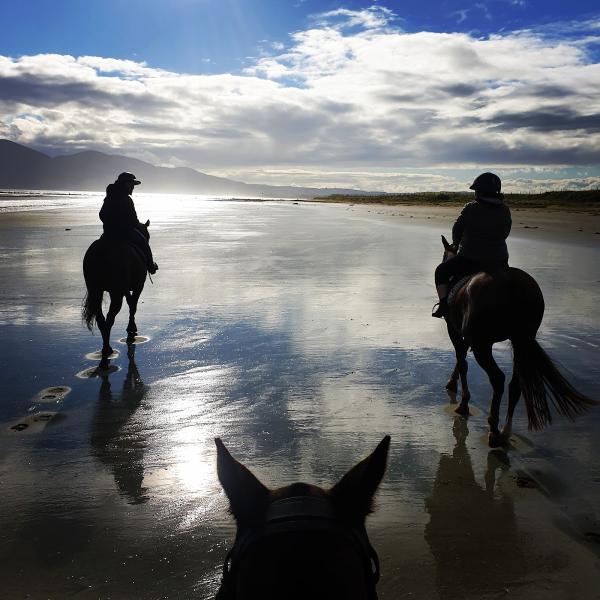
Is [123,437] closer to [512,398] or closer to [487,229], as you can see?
[512,398]

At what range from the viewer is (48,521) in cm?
348

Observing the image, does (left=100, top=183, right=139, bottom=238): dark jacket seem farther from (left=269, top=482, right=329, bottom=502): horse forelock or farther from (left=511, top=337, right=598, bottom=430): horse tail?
(left=269, top=482, right=329, bottom=502): horse forelock

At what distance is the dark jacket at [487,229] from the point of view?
5777mm

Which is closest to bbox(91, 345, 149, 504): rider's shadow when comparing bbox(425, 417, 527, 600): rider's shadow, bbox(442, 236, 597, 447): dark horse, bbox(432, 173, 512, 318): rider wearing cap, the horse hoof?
bbox(425, 417, 527, 600): rider's shadow

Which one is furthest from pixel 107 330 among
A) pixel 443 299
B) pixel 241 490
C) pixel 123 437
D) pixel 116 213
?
pixel 241 490

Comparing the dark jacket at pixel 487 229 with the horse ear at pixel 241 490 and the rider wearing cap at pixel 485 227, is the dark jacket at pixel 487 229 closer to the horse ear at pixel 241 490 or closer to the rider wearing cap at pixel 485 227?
the rider wearing cap at pixel 485 227

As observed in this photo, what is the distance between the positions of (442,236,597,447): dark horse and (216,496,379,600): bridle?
368 cm

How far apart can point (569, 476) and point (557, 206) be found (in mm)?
48787

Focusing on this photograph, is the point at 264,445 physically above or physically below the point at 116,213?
below

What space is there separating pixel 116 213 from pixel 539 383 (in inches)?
251

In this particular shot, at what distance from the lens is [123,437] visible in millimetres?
4793

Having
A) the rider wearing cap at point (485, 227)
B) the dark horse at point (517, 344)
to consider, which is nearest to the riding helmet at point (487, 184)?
the rider wearing cap at point (485, 227)

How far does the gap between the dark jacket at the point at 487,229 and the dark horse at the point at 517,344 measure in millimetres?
638

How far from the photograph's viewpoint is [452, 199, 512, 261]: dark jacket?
5777mm
